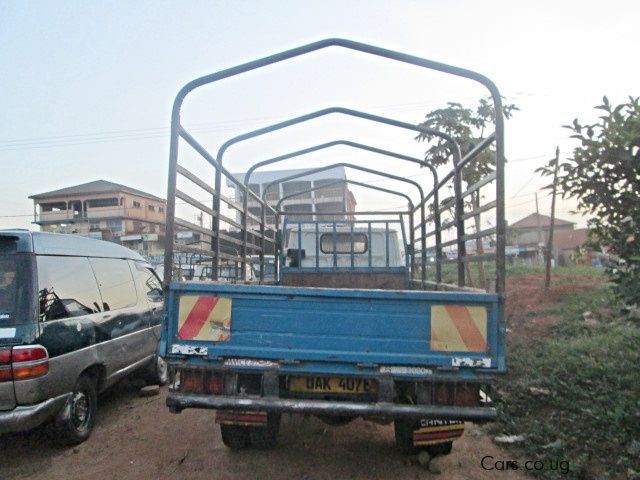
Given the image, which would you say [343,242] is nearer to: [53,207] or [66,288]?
[66,288]

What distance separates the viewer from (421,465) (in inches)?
151

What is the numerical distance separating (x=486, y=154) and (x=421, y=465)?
19.1 feet

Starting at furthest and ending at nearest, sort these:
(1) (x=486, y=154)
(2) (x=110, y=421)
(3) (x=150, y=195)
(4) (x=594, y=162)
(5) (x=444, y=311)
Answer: (3) (x=150, y=195) → (1) (x=486, y=154) → (2) (x=110, y=421) → (4) (x=594, y=162) → (5) (x=444, y=311)

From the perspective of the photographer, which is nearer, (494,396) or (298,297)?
(298,297)

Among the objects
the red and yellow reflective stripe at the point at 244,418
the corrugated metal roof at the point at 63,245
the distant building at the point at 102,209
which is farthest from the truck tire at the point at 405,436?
the distant building at the point at 102,209

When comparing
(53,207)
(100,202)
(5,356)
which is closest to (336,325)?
(5,356)

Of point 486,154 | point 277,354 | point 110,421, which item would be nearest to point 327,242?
point 486,154

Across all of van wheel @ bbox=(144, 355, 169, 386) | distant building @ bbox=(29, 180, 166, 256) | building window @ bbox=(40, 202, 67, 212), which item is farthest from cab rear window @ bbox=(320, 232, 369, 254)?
building window @ bbox=(40, 202, 67, 212)

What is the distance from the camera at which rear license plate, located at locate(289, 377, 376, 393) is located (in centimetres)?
337

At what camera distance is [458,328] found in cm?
329

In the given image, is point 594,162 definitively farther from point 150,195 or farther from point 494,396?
point 150,195

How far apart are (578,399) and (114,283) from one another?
480 centimetres

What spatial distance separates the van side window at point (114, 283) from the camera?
5.12 meters

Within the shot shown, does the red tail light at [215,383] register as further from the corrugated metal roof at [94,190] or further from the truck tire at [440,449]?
the corrugated metal roof at [94,190]
